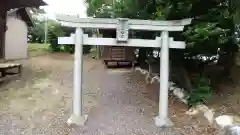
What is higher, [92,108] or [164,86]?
[164,86]

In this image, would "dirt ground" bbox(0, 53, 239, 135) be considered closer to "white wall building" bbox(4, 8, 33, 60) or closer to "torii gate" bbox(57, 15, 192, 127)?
"torii gate" bbox(57, 15, 192, 127)

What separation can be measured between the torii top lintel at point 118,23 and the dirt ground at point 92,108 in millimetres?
2317

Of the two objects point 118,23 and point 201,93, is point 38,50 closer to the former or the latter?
point 118,23

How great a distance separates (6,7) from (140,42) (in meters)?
9.70

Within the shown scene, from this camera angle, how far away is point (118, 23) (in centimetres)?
792

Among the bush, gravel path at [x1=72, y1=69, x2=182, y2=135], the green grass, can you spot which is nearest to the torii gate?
gravel path at [x1=72, y1=69, x2=182, y2=135]

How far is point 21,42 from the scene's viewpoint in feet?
69.3

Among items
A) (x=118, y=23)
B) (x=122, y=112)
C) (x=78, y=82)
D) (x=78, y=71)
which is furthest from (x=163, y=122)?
(x=118, y=23)

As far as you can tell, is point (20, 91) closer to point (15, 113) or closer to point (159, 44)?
point (15, 113)

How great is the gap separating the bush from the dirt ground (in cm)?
41

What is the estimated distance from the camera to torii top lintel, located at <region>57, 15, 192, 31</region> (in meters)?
7.77

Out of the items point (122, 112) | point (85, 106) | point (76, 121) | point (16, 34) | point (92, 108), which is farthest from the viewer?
point (16, 34)

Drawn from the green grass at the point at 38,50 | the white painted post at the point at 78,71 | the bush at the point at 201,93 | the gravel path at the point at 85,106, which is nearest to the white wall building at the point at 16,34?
the green grass at the point at 38,50

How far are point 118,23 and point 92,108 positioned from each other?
2.57m
